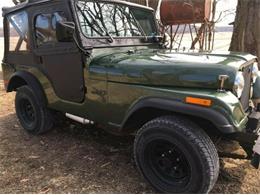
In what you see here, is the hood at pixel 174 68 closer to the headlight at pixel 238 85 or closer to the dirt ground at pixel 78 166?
the headlight at pixel 238 85

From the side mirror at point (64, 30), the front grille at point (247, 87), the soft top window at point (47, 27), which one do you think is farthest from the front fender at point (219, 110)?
the soft top window at point (47, 27)

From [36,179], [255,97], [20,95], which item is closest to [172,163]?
[255,97]

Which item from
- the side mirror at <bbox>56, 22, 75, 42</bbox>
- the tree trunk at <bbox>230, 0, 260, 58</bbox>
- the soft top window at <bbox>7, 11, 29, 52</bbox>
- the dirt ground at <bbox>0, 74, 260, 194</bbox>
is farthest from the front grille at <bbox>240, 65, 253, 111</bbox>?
the soft top window at <bbox>7, 11, 29, 52</bbox>

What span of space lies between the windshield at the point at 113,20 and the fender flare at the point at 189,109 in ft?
4.01

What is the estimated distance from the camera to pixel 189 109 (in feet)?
9.04

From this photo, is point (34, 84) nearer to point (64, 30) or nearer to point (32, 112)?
point (32, 112)

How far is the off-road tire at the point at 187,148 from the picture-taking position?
2.74m

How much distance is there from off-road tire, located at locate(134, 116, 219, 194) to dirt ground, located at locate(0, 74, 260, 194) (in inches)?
15.9

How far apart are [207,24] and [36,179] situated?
5493 millimetres

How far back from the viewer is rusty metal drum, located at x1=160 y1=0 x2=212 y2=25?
21.8ft

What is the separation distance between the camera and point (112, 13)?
4148 millimetres

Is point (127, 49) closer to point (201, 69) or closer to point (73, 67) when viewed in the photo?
point (73, 67)

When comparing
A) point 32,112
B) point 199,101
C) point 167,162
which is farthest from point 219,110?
point 32,112

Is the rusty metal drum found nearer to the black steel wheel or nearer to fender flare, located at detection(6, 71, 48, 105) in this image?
fender flare, located at detection(6, 71, 48, 105)
